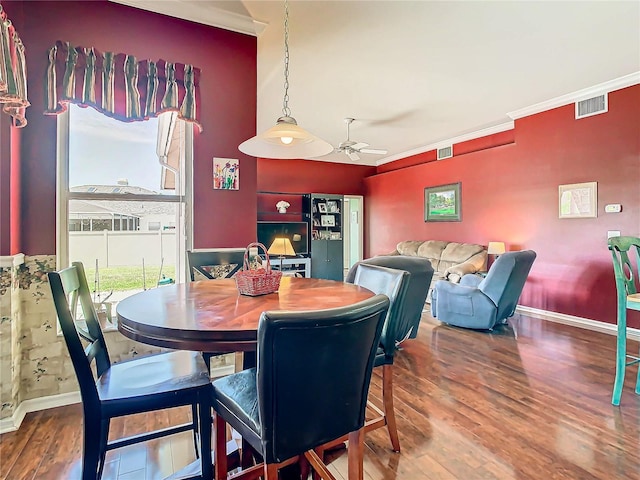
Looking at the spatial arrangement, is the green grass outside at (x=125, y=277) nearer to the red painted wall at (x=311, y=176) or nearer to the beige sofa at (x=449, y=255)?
the beige sofa at (x=449, y=255)

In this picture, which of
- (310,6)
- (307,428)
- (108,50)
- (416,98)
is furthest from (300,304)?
(416,98)

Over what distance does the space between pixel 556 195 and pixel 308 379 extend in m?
4.90

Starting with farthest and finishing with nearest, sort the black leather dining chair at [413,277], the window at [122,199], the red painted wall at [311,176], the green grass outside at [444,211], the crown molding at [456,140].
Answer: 1. the red painted wall at [311,176]
2. the green grass outside at [444,211]
3. the crown molding at [456,140]
4. the black leather dining chair at [413,277]
5. the window at [122,199]

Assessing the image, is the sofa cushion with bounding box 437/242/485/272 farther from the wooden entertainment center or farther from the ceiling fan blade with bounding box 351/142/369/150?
the wooden entertainment center

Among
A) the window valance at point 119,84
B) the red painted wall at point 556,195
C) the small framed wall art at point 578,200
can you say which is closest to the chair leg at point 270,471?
the window valance at point 119,84

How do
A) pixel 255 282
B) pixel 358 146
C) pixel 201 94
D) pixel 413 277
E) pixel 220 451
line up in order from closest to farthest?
pixel 220 451 < pixel 255 282 < pixel 201 94 < pixel 413 277 < pixel 358 146

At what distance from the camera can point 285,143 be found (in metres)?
2.28

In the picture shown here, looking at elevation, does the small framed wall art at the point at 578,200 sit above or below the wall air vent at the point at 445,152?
below

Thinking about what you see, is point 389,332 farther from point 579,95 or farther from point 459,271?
point 579,95

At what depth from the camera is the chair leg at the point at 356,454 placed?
1237 mm

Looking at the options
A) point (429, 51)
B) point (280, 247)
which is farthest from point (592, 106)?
point (280, 247)

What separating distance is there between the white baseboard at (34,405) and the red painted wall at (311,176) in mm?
5533

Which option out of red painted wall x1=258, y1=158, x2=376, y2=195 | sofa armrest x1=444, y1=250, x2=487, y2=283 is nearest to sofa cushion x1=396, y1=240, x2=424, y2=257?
sofa armrest x1=444, y1=250, x2=487, y2=283

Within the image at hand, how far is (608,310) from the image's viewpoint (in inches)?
161
